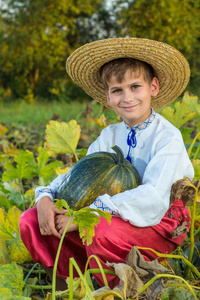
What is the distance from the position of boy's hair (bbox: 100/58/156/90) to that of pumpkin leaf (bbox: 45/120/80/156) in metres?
0.40

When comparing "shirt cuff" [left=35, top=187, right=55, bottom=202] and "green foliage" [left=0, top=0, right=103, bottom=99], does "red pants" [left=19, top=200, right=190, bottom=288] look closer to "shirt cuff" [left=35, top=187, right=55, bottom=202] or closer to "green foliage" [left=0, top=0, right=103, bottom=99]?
"shirt cuff" [left=35, top=187, right=55, bottom=202]

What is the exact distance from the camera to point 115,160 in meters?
1.82

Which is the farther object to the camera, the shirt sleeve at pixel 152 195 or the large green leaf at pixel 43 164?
the large green leaf at pixel 43 164

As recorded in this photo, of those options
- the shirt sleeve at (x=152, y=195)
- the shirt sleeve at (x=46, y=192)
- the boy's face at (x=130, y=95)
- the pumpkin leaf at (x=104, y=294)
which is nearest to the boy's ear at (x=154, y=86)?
the boy's face at (x=130, y=95)

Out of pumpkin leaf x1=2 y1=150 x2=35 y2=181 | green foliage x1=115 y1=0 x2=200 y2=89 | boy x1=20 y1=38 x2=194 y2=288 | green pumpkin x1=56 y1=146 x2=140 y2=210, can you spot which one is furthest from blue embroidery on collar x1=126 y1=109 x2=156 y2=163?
green foliage x1=115 y1=0 x2=200 y2=89

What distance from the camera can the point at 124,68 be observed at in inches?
73.4

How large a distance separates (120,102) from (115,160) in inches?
11.6

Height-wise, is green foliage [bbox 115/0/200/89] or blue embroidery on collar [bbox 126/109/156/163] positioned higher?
green foliage [bbox 115/0/200/89]

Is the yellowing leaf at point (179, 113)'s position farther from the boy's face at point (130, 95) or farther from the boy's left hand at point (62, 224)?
the boy's left hand at point (62, 224)

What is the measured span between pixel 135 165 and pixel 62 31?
10671mm

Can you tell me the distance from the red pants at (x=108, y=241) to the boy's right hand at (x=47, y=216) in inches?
2.5

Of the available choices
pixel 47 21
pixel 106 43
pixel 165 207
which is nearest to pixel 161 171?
pixel 165 207

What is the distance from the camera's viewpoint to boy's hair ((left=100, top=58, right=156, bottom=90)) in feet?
6.07

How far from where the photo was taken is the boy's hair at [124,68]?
72.9 inches
